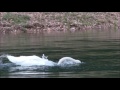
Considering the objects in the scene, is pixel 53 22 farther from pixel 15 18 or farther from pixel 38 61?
pixel 38 61

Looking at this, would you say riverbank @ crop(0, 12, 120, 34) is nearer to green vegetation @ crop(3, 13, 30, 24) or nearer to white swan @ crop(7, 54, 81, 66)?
green vegetation @ crop(3, 13, 30, 24)

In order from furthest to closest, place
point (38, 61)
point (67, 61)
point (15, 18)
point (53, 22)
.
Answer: point (53, 22) < point (15, 18) < point (67, 61) < point (38, 61)

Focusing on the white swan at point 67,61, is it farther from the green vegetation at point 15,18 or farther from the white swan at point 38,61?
the green vegetation at point 15,18

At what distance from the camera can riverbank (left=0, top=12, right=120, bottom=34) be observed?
1651 inches

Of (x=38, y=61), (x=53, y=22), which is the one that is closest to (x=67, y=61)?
(x=38, y=61)

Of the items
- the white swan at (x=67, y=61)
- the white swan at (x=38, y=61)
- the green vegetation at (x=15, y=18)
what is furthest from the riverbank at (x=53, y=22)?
the white swan at (x=67, y=61)

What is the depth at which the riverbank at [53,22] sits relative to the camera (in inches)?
1651

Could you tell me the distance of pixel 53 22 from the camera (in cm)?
4631

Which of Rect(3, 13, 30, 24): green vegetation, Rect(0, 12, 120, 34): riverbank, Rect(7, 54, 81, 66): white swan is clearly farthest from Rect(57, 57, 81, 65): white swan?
Rect(3, 13, 30, 24): green vegetation

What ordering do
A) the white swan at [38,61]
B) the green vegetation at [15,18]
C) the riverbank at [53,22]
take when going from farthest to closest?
the green vegetation at [15,18]
the riverbank at [53,22]
the white swan at [38,61]

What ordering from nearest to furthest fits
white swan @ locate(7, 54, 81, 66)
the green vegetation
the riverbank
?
white swan @ locate(7, 54, 81, 66)
the riverbank
the green vegetation

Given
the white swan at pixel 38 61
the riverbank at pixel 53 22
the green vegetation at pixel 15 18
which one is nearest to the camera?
the white swan at pixel 38 61
